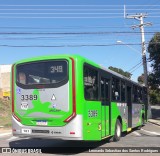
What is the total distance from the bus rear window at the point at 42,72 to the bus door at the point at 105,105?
1952 millimetres

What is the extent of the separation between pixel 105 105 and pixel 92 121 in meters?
1.59

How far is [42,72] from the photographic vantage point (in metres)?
11.5

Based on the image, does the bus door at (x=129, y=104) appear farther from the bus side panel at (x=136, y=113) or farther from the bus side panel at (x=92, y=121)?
the bus side panel at (x=92, y=121)

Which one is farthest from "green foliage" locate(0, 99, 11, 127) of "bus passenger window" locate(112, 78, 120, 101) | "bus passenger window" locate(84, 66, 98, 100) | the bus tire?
"bus passenger window" locate(84, 66, 98, 100)

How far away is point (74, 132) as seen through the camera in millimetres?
10758

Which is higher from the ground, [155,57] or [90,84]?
[155,57]

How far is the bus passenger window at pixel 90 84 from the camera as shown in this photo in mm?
11348

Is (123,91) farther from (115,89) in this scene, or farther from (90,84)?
(90,84)

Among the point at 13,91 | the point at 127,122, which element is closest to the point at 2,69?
the point at 127,122

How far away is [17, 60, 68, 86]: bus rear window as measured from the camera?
36.8ft

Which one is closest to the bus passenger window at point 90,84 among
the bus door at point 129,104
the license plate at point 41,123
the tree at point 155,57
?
the license plate at point 41,123

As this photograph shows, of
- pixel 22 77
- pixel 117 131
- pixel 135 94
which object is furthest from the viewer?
pixel 135 94

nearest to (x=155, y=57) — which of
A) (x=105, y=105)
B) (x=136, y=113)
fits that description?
(x=136, y=113)

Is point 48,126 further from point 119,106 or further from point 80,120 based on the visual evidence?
point 119,106
